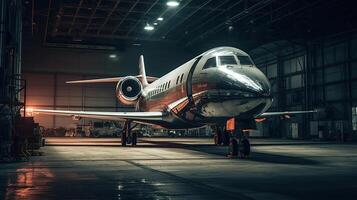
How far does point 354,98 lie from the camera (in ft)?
121

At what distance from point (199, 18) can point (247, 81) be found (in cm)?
3016

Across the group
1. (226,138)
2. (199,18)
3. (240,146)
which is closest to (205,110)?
(240,146)

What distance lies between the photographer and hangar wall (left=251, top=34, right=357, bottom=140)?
37.5 m

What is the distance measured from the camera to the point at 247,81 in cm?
1352

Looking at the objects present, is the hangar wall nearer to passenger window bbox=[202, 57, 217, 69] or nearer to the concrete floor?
passenger window bbox=[202, 57, 217, 69]

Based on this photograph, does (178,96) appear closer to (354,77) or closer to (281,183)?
(281,183)

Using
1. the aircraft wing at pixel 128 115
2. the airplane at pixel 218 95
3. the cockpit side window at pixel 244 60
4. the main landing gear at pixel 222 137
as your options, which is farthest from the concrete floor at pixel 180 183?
the main landing gear at pixel 222 137

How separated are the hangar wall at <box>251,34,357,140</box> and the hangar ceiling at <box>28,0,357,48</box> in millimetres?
2057

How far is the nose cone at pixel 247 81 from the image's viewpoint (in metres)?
13.2

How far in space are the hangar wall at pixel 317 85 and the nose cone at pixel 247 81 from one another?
23.3 m

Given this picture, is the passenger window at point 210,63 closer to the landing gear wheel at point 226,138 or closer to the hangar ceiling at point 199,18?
the landing gear wheel at point 226,138

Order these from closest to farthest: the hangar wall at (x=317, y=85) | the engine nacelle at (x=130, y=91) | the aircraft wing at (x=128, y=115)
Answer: the aircraft wing at (x=128, y=115), the engine nacelle at (x=130, y=91), the hangar wall at (x=317, y=85)

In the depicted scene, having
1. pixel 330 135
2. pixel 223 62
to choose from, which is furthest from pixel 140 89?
pixel 330 135

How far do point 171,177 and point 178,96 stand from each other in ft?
33.7
